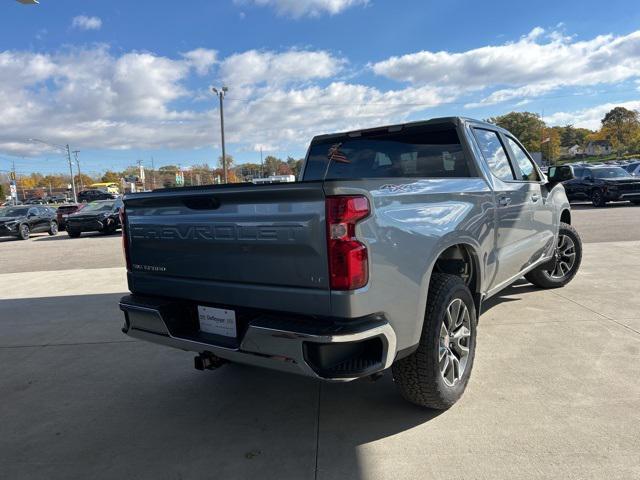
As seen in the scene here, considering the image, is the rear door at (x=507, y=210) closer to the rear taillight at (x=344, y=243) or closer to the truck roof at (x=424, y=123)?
the truck roof at (x=424, y=123)

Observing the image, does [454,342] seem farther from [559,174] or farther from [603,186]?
[603,186]

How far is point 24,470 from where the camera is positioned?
9.05ft

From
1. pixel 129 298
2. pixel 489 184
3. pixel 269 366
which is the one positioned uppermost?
pixel 489 184

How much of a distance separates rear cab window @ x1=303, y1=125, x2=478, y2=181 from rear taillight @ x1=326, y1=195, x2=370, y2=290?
1755 mm

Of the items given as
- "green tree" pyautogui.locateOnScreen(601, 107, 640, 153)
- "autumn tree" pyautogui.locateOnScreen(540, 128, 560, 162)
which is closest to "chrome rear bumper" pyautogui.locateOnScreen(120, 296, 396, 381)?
"autumn tree" pyautogui.locateOnScreen(540, 128, 560, 162)

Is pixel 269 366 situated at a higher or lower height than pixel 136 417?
higher

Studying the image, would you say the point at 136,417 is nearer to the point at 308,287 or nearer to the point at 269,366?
the point at 269,366

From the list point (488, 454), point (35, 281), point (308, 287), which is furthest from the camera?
point (35, 281)

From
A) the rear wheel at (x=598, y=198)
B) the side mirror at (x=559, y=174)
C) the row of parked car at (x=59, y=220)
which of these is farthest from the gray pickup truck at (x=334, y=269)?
the rear wheel at (x=598, y=198)

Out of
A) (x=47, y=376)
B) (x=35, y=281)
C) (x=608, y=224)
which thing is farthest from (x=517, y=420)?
(x=608, y=224)

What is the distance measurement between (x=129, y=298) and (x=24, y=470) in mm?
1158

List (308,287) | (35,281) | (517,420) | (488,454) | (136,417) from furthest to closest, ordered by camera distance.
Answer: (35,281) → (136,417) → (517,420) → (488,454) → (308,287)

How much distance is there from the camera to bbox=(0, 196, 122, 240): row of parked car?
17.9 metres

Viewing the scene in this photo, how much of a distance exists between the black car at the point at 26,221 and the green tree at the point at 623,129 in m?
101
